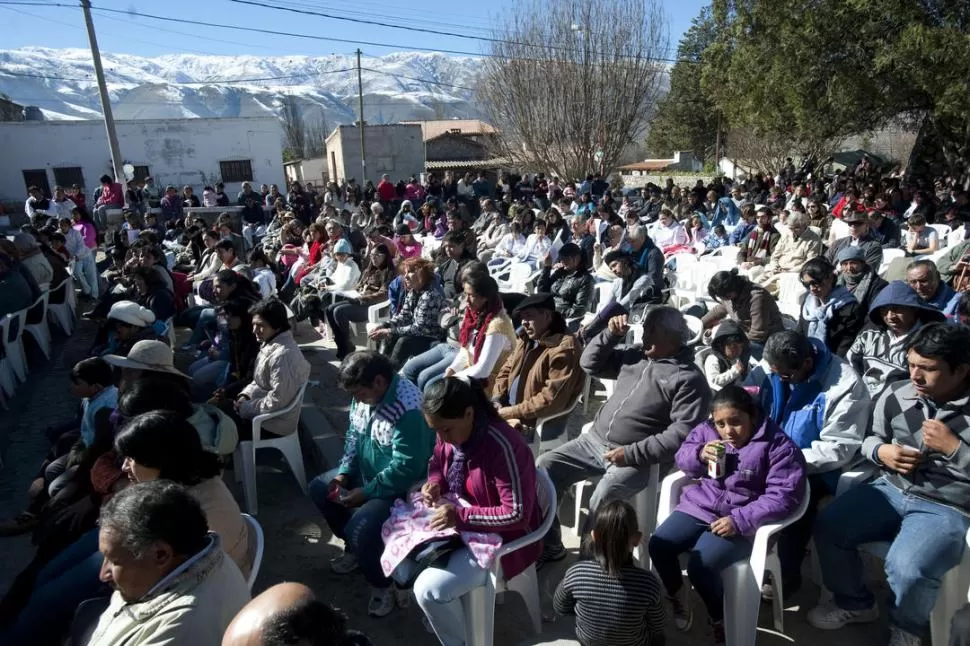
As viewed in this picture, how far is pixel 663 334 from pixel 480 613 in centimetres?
146

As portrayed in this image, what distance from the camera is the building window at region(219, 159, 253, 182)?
25594 mm

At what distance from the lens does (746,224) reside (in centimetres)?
943

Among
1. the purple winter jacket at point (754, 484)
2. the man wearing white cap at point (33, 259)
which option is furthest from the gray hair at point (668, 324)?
the man wearing white cap at point (33, 259)

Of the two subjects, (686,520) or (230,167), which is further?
(230,167)

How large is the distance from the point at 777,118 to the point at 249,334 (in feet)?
45.6

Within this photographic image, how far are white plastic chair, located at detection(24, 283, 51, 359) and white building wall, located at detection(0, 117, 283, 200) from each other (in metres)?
19.9

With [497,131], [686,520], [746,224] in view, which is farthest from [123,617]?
[497,131]

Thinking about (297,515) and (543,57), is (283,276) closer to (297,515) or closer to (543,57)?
(297,515)

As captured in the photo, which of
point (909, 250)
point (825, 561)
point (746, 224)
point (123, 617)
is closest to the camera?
point (123, 617)

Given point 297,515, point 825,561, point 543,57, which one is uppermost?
point 543,57

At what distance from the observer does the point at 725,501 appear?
2604 millimetres

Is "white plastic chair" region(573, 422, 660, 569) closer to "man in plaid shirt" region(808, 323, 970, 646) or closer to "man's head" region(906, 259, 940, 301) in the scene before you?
"man in plaid shirt" region(808, 323, 970, 646)

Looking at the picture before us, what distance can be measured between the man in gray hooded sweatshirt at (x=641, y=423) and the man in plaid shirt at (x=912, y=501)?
678mm

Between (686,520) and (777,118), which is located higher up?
(777,118)
